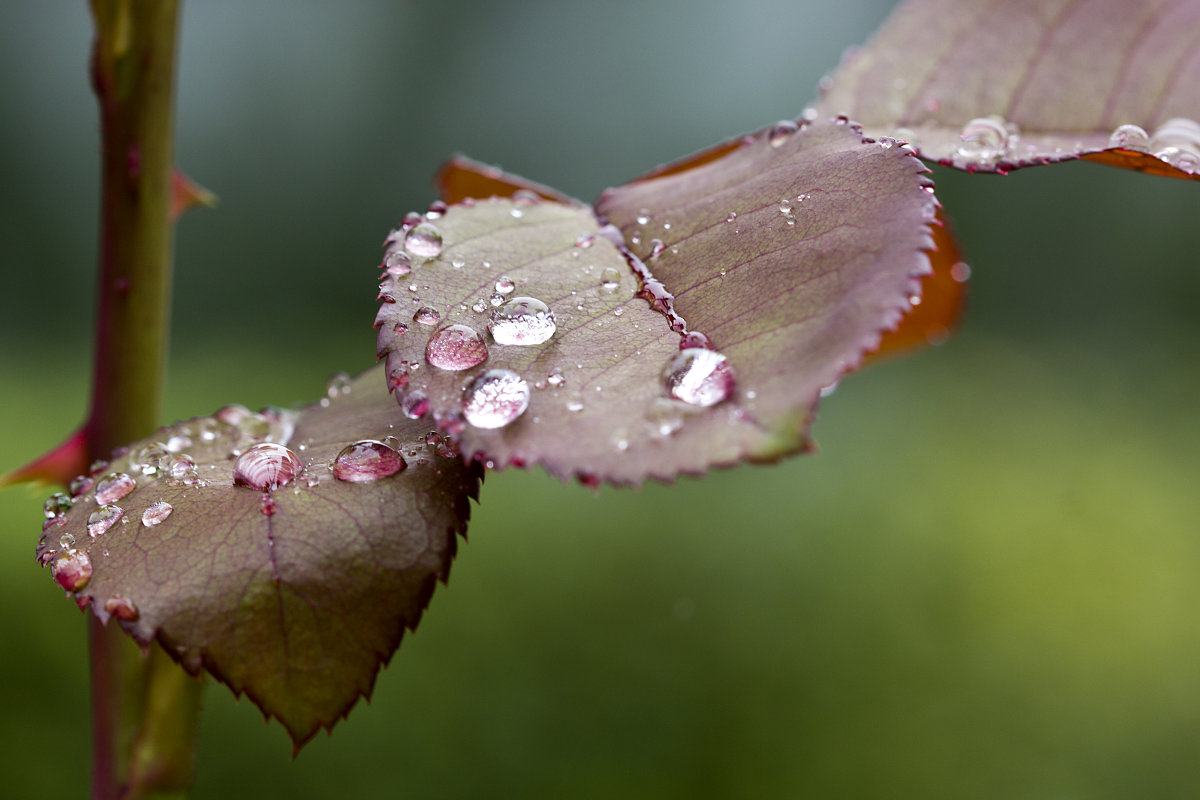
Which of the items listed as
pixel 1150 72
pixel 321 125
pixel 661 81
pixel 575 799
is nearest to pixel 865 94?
pixel 1150 72

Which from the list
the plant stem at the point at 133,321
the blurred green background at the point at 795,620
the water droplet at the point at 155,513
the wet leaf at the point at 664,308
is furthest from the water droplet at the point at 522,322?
the blurred green background at the point at 795,620

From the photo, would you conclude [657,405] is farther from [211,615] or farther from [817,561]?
[817,561]

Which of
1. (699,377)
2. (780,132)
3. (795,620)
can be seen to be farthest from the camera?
(795,620)

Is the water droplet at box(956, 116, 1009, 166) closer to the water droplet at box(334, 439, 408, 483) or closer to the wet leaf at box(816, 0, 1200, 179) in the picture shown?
the wet leaf at box(816, 0, 1200, 179)

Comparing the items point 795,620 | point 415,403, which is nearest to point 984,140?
point 415,403

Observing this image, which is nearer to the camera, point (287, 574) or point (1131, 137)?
point (287, 574)

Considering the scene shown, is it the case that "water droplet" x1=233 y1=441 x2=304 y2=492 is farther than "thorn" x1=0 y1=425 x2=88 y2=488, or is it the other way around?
"thorn" x1=0 y1=425 x2=88 y2=488

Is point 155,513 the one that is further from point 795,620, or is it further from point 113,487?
point 795,620

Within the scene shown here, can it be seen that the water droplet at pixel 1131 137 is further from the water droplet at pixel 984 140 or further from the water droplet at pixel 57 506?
the water droplet at pixel 57 506

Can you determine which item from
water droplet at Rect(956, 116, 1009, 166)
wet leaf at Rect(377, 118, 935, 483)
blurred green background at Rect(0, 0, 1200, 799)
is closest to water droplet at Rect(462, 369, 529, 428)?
wet leaf at Rect(377, 118, 935, 483)
